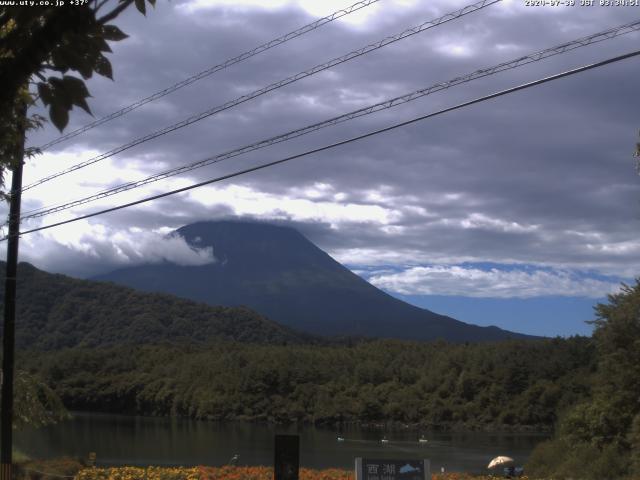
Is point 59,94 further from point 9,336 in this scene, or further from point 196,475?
point 9,336

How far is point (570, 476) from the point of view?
27562 mm

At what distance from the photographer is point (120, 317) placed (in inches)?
6216

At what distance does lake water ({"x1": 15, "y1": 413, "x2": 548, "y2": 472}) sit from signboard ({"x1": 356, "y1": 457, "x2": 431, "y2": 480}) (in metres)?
20.9

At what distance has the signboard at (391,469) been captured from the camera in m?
10.1

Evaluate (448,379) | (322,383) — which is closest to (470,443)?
(448,379)

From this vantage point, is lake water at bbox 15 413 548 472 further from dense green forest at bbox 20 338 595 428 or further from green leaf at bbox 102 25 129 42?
green leaf at bbox 102 25 129 42

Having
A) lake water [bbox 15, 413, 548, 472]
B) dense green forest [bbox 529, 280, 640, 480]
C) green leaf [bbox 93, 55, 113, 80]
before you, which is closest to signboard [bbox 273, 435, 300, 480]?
green leaf [bbox 93, 55, 113, 80]

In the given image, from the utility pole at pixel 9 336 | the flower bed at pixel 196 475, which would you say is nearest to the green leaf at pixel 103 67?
the utility pole at pixel 9 336

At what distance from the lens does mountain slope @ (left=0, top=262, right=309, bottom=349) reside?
143125mm

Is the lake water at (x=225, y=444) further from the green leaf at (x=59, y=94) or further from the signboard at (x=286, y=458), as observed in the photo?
Result: the green leaf at (x=59, y=94)

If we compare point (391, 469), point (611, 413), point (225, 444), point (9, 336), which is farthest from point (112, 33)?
point (225, 444)

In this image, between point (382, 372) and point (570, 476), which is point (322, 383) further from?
point (570, 476)

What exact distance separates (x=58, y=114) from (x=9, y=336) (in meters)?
14.3

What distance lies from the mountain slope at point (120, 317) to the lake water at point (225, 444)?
6584 centimetres
